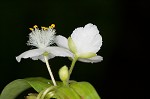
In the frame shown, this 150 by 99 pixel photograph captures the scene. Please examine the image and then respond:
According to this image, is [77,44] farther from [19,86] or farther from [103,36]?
[103,36]

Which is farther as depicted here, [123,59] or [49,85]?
[123,59]

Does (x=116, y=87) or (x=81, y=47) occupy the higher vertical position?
(x=81, y=47)

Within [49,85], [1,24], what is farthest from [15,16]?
[49,85]

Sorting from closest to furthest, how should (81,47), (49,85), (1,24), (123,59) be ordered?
(49,85) < (81,47) < (1,24) < (123,59)

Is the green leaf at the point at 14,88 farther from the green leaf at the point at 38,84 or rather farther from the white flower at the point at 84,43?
the white flower at the point at 84,43

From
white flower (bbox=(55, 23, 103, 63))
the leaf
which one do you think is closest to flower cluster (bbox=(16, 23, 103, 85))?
white flower (bbox=(55, 23, 103, 63))

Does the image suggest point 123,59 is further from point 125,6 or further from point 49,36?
point 49,36
